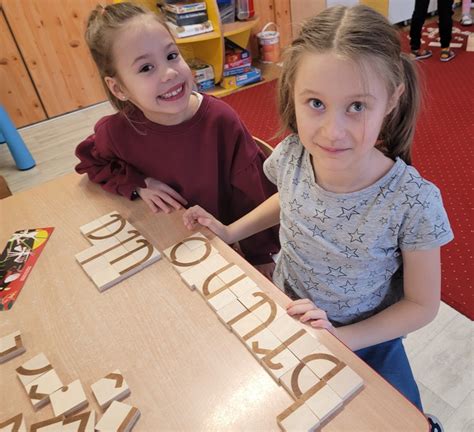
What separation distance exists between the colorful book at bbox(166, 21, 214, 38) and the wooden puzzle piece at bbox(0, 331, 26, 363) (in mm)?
2574

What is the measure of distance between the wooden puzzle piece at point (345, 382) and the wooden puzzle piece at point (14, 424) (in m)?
0.41

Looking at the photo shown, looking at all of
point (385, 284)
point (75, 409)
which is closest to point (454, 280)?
point (385, 284)

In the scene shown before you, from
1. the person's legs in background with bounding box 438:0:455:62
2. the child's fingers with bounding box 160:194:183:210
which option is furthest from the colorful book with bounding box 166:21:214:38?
the child's fingers with bounding box 160:194:183:210

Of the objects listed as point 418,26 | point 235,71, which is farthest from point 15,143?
point 418,26

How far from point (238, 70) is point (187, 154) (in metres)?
2.44

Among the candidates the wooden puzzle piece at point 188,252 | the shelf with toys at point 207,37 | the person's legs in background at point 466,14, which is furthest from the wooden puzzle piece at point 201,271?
the person's legs in background at point 466,14

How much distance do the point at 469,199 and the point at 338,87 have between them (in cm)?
156

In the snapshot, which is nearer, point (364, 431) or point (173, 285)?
point (364, 431)

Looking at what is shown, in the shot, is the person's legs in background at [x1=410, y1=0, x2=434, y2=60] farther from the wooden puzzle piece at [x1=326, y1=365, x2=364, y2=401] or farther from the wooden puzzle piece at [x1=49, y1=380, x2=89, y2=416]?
the wooden puzzle piece at [x1=49, y1=380, x2=89, y2=416]

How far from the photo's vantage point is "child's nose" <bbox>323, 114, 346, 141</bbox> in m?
0.62

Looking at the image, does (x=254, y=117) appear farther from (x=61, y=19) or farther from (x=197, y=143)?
(x=197, y=143)

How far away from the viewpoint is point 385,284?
0.82 metres

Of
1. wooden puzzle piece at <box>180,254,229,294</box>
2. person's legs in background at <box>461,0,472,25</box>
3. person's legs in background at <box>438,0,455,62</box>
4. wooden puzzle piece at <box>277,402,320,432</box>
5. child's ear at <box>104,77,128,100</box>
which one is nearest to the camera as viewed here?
wooden puzzle piece at <box>277,402,320,432</box>

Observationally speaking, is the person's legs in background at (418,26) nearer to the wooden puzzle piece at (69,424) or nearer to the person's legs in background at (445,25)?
the person's legs in background at (445,25)
